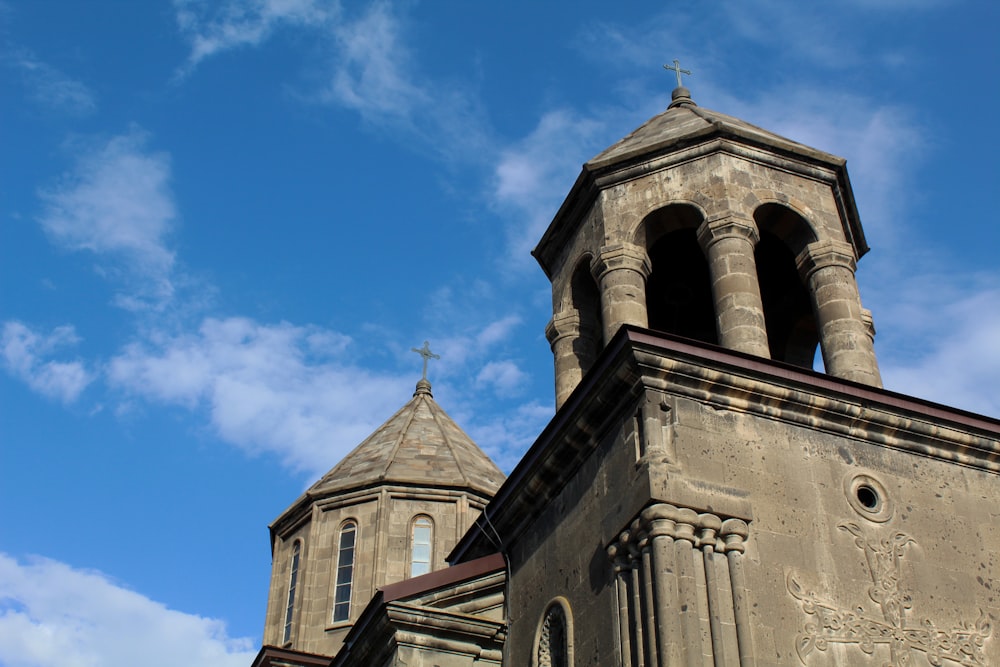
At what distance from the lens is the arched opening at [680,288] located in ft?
51.2

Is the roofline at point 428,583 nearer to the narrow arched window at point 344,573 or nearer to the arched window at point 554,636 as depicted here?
the arched window at point 554,636

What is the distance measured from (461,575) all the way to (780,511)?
14.0 feet

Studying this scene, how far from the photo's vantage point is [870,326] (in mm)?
13055

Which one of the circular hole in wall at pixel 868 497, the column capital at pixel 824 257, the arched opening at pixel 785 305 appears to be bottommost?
the circular hole in wall at pixel 868 497

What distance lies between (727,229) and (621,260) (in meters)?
1.22

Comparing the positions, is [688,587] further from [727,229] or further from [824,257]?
[824,257]

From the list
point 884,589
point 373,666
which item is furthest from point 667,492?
point 373,666

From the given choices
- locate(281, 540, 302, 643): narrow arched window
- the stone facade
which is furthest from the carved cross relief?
locate(281, 540, 302, 643): narrow arched window

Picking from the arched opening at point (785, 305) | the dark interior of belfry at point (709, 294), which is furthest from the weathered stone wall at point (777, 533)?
the arched opening at point (785, 305)

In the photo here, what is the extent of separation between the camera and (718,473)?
10352mm

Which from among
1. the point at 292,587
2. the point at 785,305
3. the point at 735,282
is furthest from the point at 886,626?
the point at 292,587

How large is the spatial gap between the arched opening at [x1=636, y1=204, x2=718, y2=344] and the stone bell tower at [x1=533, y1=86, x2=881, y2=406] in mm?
87

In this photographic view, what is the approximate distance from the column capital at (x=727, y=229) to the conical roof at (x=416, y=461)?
9.56m

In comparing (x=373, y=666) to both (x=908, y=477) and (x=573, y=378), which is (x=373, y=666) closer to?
(x=573, y=378)
